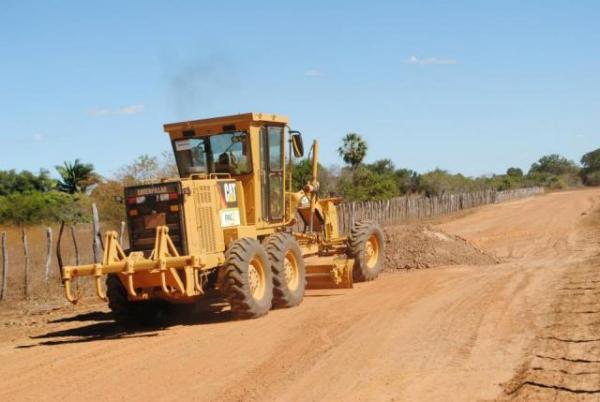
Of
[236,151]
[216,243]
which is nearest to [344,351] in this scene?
[216,243]

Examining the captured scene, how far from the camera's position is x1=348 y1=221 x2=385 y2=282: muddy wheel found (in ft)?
46.1

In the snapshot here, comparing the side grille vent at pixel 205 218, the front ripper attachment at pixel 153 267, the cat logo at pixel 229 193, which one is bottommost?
the front ripper attachment at pixel 153 267

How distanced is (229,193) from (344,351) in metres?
4.37

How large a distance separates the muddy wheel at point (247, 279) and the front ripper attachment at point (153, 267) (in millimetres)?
484

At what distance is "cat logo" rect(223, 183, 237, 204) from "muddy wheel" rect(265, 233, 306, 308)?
0.89 m

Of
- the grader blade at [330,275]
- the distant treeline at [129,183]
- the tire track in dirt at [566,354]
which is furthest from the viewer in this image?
the distant treeline at [129,183]

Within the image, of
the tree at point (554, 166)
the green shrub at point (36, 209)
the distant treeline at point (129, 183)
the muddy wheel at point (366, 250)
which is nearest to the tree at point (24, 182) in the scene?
the distant treeline at point (129, 183)

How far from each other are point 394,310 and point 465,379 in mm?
3939

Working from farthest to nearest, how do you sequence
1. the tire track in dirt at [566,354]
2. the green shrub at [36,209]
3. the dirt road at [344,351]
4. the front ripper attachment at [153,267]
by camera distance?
the green shrub at [36,209]
the front ripper attachment at [153,267]
the dirt road at [344,351]
the tire track in dirt at [566,354]

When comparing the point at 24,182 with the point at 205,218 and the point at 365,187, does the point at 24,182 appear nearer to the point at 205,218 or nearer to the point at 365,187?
the point at 365,187

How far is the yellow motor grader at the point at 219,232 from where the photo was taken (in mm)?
9797

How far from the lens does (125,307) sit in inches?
420

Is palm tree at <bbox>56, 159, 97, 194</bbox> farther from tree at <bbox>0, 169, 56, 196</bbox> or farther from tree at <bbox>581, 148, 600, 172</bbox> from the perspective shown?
tree at <bbox>581, 148, 600, 172</bbox>

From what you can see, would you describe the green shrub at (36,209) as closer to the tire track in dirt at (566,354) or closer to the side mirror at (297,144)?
the side mirror at (297,144)
